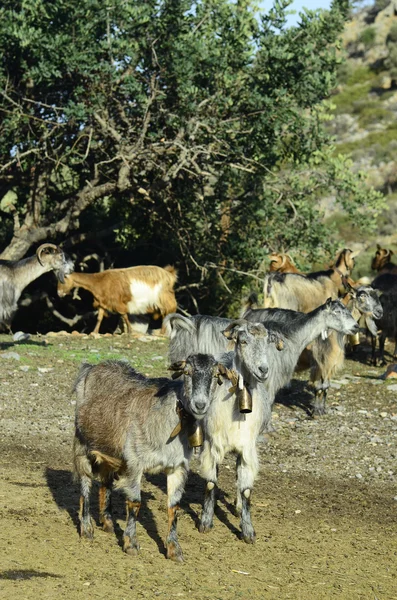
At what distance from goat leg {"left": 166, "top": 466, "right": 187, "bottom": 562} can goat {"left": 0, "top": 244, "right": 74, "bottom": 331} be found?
821 centimetres

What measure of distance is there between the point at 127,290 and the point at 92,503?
9709mm

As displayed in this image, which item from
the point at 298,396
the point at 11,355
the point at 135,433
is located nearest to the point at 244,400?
the point at 135,433

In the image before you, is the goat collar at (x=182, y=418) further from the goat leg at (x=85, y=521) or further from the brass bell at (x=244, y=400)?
the goat leg at (x=85, y=521)

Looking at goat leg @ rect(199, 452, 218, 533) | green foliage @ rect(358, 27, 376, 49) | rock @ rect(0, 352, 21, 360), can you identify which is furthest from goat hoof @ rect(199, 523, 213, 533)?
green foliage @ rect(358, 27, 376, 49)

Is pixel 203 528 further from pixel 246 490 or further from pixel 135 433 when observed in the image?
pixel 135 433

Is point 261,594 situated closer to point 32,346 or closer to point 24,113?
point 32,346

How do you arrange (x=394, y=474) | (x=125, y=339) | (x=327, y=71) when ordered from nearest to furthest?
1. (x=394, y=474)
2. (x=125, y=339)
3. (x=327, y=71)

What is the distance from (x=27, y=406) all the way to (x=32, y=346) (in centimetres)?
340

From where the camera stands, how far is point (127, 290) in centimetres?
1667

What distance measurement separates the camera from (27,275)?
13.9 m

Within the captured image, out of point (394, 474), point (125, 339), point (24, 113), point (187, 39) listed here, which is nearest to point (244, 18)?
point (187, 39)

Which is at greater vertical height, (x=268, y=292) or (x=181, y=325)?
(x=268, y=292)

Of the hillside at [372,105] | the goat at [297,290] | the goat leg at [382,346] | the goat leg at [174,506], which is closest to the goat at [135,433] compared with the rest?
the goat leg at [174,506]

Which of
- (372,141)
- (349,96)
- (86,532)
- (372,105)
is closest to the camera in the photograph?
(86,532)
